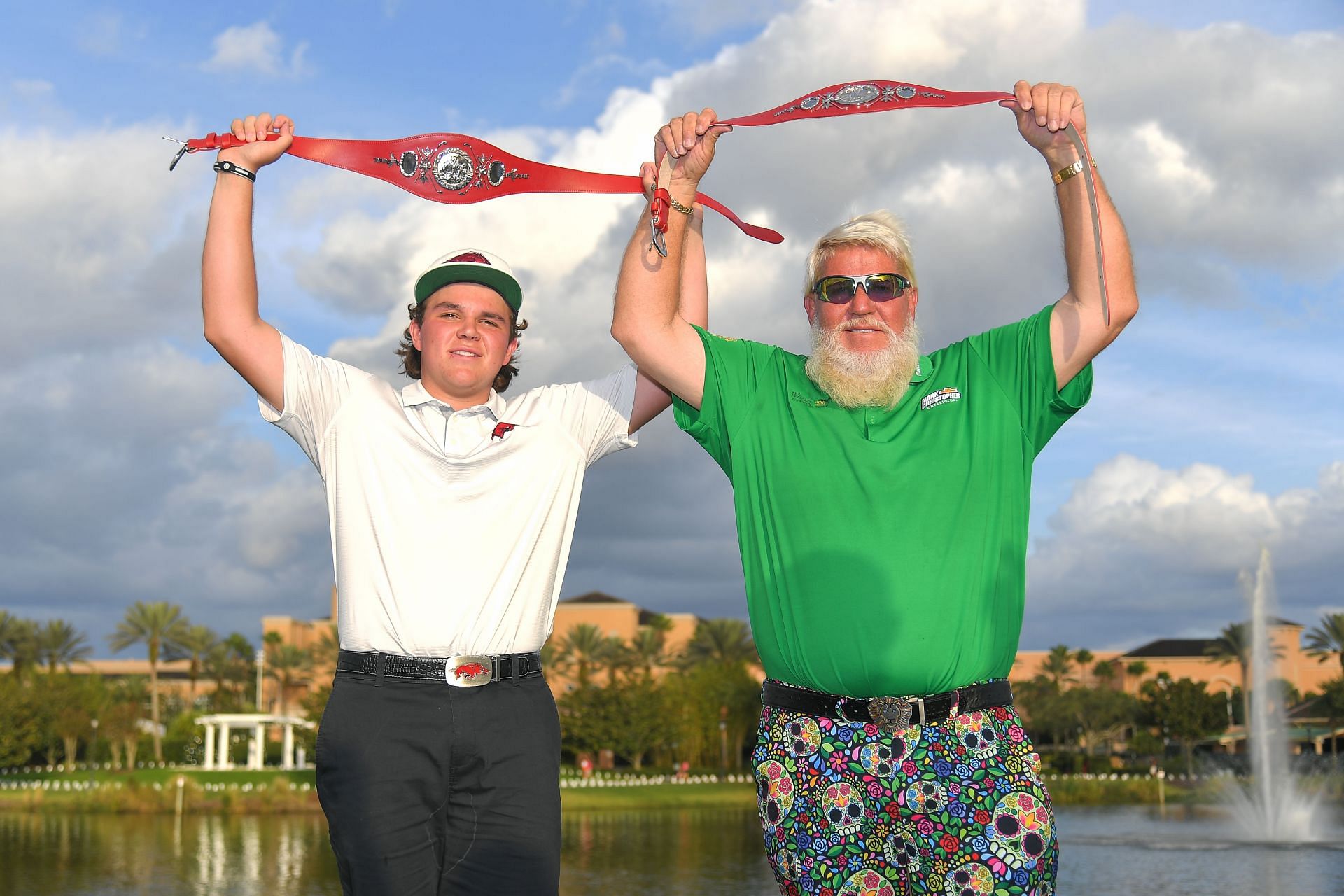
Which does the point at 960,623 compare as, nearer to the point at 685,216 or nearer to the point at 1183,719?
the point at 685,216

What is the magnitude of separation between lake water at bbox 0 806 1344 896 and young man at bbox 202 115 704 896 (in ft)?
61.2

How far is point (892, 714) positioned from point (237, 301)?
96.6 inches

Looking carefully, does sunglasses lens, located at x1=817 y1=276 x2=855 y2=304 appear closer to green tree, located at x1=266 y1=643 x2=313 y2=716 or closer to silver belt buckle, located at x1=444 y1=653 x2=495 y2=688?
silver belt buckle, located at x1=444 y1=653 x2=495 y2=688

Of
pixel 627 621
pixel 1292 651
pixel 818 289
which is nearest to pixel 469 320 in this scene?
pixel 818 289

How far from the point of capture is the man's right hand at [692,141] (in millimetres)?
4043

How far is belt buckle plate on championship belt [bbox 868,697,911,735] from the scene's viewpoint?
3.44 metres

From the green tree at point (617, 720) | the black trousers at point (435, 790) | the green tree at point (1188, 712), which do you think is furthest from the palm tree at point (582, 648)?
the black trousers at point (435, 790)

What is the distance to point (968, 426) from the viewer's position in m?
3.72

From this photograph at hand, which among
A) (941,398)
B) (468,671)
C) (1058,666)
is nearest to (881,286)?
(941,398)

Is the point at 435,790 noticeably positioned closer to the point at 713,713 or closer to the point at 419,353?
the point at 419,353

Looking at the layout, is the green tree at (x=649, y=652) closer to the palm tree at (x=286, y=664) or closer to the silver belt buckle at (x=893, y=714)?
the palm tree at (x=286, y=664)

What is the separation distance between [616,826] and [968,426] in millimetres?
34646

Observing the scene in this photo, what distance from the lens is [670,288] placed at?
3.96m

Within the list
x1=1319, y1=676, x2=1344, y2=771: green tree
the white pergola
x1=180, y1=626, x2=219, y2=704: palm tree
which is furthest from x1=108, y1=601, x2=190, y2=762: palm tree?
x1=1319, y1=676, x2=1344, y2=771: green tree
